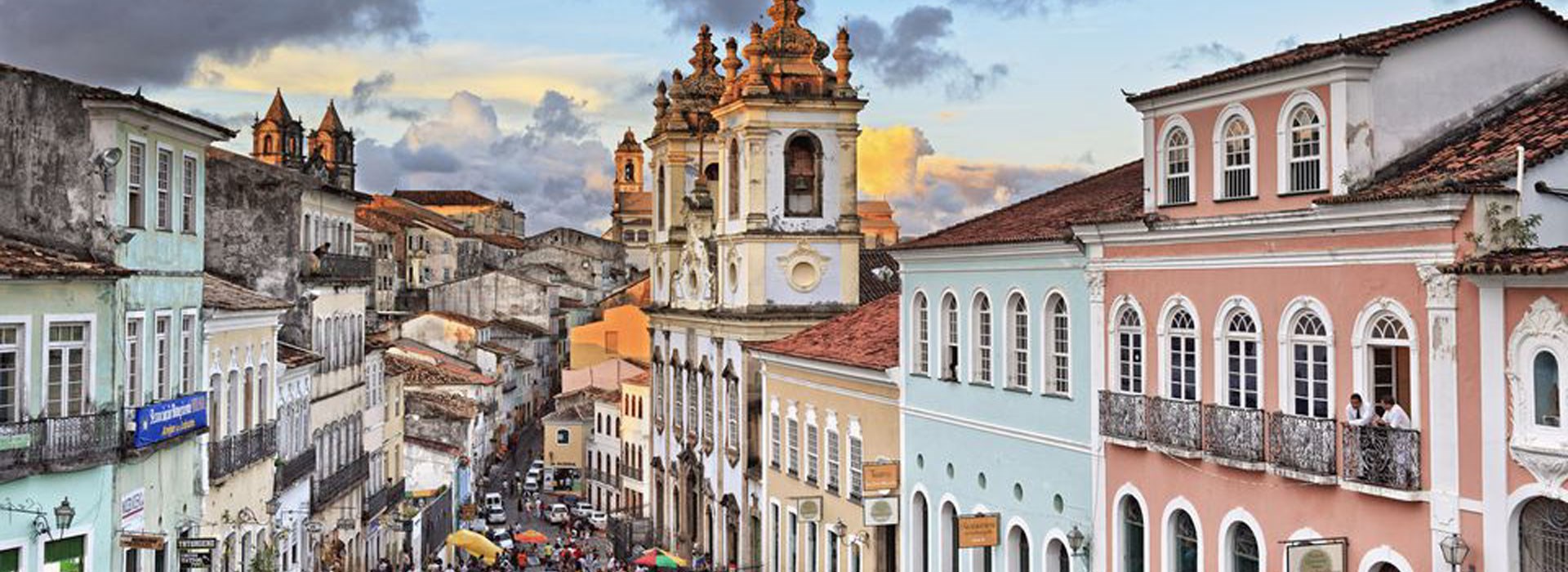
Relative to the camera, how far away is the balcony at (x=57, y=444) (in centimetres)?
2261

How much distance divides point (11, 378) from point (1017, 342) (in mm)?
14499

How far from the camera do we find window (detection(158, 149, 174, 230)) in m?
27.0

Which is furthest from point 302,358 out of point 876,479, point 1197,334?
point 1197,334

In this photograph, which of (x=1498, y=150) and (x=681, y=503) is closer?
(x=1498, y=150)

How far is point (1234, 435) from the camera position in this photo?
21.9 meters

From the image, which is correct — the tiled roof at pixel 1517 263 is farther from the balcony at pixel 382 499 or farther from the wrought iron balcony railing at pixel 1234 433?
the balcony at pixel 382 499

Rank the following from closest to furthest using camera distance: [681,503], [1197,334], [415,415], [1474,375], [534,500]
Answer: [1474,375] < [1197,334] < [681,503] < [415,415] < [534,500]

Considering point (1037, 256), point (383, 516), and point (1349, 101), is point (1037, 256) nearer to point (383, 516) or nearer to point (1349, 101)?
point (1349, 101)

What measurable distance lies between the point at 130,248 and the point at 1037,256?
12.9 metres

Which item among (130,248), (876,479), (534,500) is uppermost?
(130,248)

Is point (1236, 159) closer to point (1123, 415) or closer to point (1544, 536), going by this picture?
point (1123, 415)

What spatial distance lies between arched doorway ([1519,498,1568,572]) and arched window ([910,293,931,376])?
1538cm

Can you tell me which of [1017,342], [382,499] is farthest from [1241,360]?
[382,499]

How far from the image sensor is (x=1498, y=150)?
1906 cm
